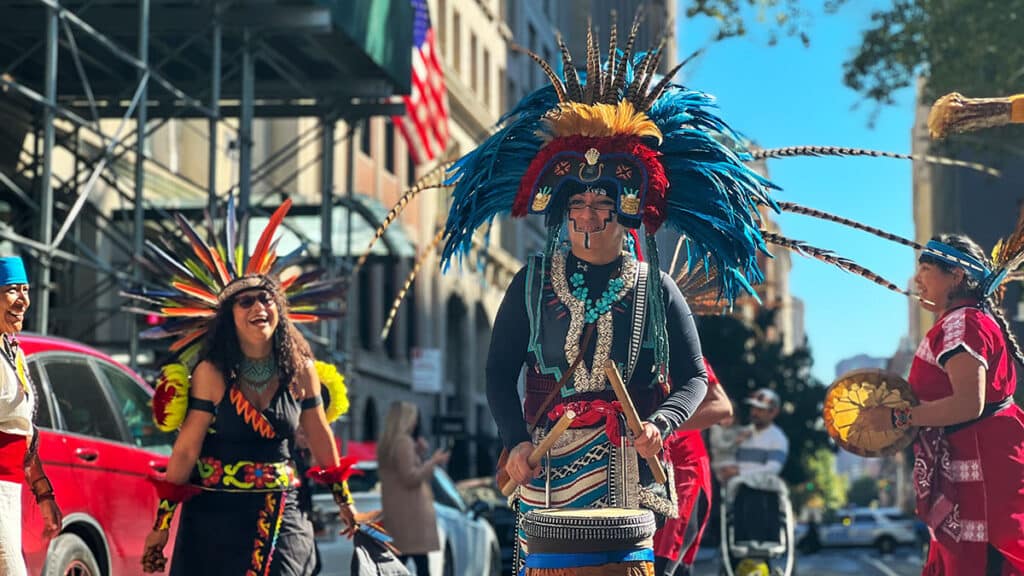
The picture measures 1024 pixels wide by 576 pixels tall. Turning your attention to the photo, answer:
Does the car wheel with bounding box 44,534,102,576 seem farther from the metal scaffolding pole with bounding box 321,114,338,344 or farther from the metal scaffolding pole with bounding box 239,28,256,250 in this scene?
the metal scaffolding pole with bounding box 321,114,338,344

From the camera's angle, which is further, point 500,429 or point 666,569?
point 666,569

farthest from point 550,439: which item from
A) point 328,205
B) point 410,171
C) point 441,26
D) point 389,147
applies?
point 441,26

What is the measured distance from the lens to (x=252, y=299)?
24.7 ft

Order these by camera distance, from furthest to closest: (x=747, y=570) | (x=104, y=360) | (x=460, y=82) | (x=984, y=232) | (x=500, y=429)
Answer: (x=460, y=82), (x=984, y=232), (x=747, y=570), (x=104, y=360), (x=500, y=429)

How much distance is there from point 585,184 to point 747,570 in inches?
295

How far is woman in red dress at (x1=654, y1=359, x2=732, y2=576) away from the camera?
7164 millimetres

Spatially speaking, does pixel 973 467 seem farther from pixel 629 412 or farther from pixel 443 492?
pixel 443 492

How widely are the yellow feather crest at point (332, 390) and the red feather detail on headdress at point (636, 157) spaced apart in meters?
2.21

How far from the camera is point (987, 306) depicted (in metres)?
7.35

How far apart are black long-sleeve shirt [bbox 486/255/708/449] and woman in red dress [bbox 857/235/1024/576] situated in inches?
50.6

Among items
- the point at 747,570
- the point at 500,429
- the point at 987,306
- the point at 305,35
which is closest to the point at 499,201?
the point at 500,429

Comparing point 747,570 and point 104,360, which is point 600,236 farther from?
point 747,570

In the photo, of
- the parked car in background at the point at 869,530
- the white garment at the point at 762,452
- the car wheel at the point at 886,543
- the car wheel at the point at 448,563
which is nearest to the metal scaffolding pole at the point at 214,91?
the car wheel at the point at 448,563

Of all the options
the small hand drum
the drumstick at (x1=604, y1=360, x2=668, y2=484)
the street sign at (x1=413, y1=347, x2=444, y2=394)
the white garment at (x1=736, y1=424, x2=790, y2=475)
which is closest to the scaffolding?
the white garment at (x1=736, y1=424, x2=790, y2=475)
